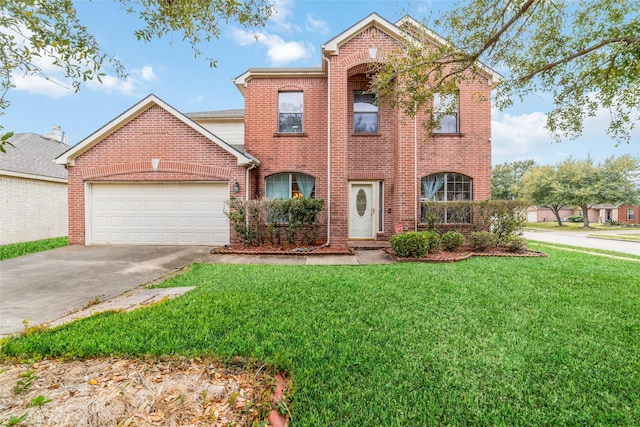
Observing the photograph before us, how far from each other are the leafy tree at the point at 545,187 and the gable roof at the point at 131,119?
3200 centimetres

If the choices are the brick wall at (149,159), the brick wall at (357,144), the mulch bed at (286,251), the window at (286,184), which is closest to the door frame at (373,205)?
the brick wall at (357,144)

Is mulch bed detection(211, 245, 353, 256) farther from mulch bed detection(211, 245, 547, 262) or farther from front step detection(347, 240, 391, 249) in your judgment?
front step detection(347, 240, 391, 249)

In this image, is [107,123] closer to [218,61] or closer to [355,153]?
[218,61]

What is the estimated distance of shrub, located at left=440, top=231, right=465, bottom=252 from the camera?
27.0 ft

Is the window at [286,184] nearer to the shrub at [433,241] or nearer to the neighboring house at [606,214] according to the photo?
the shrub at [433,241]

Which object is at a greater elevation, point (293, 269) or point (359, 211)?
point (359, 211)

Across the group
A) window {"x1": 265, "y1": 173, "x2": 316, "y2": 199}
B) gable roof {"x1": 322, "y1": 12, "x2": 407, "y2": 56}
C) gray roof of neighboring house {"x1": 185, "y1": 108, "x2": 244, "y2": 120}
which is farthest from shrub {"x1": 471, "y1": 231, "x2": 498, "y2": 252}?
gray roof of neighboring house {"x1": 185, "y1": 108, "x2": 244, "y2": 120}

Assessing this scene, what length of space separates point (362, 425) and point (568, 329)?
299 centimetres

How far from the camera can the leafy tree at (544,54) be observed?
543 centimetres

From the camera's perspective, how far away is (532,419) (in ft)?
6.31

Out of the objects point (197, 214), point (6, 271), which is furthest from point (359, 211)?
point (6, 271)

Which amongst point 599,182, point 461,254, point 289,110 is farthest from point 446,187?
point 599,182

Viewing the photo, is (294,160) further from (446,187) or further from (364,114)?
(446,187)

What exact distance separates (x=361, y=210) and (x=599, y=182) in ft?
103
